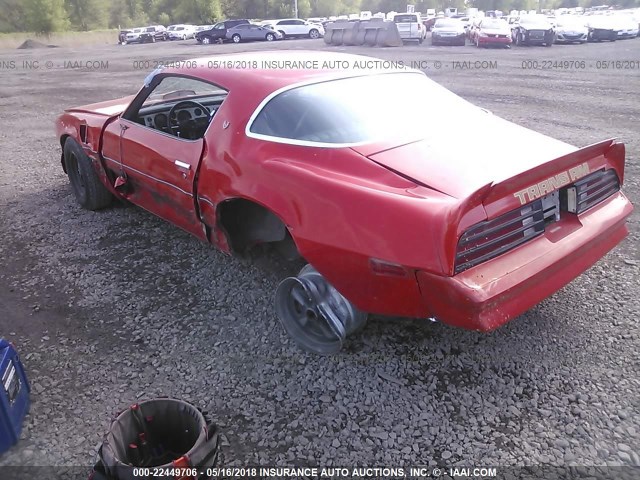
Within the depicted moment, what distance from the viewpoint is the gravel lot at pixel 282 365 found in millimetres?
2279

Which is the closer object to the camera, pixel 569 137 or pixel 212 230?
pixel 212 230

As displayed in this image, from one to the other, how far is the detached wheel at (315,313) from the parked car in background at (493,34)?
73.7ft

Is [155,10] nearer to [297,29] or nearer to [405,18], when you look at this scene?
[297,29]

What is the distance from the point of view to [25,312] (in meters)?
3.31

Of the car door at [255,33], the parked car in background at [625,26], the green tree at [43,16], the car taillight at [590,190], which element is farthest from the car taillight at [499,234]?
the green tree at [43,16]

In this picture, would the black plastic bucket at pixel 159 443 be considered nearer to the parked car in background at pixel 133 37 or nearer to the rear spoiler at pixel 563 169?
the rear spoiler at pixel 563 169

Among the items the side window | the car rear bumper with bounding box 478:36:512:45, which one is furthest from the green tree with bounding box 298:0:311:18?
the side window

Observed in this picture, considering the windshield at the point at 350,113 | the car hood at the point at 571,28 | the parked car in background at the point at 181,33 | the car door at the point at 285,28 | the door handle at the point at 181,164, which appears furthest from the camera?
the parked car in background at the point at 181,33

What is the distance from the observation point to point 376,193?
2.44m

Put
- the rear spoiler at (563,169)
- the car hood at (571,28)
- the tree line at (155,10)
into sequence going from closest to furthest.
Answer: the rear spoiler at (563,169) < the car hood at (571,28) < the tree line at (155,10)

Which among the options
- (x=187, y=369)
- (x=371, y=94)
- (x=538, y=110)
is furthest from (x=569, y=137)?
(x=187, y=369)

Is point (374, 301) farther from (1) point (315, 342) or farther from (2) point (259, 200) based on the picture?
(2) point (259, 200)

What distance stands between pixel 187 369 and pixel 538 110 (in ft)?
26.9

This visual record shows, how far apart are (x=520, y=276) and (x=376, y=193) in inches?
29.3
